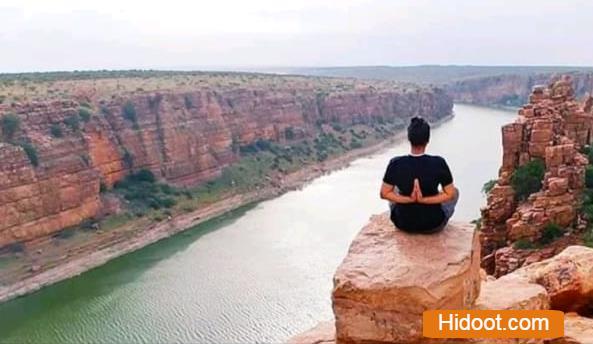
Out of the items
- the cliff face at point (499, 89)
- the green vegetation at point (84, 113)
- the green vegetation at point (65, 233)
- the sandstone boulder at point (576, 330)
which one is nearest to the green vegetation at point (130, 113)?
the green vegetation at point (84, 113)

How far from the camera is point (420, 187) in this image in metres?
5.23

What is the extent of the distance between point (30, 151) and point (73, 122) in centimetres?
466

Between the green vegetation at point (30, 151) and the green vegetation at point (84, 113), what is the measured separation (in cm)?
539

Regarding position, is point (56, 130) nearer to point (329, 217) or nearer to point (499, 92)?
point (329, 217)

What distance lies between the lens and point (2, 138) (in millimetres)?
32906

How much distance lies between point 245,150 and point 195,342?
107 ft

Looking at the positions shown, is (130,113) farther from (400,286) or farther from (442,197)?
(400,286)

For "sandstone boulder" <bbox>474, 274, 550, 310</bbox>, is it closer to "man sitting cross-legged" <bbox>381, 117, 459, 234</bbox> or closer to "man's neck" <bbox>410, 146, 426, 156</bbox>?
"man sitting cross-legged" <bbox>381, 117, 459, 234</bbox>

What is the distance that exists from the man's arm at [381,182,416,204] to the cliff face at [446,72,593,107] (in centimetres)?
10589

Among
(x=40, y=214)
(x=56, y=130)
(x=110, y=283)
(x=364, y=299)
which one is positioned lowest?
(x=110, y=283)

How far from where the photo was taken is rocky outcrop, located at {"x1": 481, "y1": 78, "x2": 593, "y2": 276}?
1627cm

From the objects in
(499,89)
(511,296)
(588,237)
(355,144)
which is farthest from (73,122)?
(499,89)

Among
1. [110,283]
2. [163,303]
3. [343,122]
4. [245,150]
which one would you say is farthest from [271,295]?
[343,122]

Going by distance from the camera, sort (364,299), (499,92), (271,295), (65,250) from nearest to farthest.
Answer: (364,299)
(271,295)
(65,250)
(499,92)
